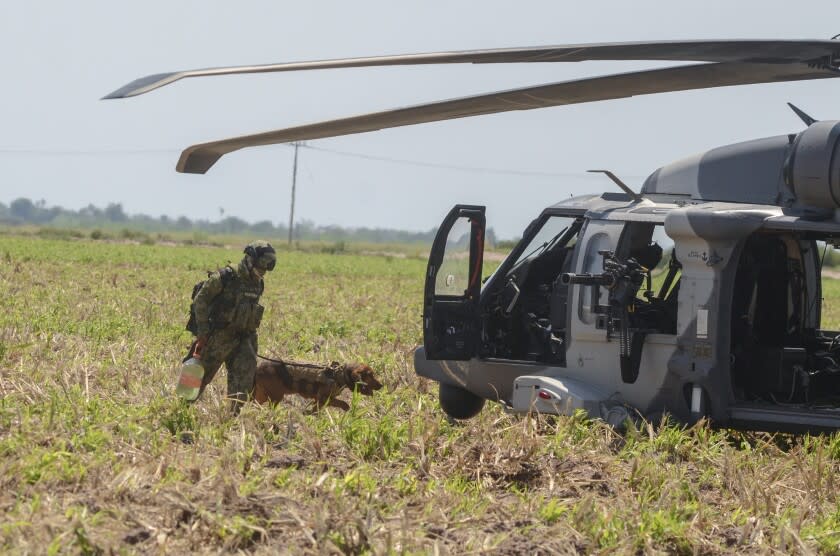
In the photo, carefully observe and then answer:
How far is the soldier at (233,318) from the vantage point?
8953 mm

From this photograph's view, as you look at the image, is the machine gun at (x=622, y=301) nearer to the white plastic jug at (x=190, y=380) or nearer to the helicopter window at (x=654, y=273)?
the helicopter window at (x=654, y=273)

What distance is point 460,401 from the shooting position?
10109 millimetres

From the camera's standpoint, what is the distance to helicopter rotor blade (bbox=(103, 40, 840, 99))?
5879mm

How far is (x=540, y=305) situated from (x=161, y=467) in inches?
162

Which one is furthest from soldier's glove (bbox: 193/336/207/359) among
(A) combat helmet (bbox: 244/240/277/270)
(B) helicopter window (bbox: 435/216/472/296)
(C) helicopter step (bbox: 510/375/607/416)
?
(C) helicopter step (bbox: 510/375/607/416)

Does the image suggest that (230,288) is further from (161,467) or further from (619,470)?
(619,470)

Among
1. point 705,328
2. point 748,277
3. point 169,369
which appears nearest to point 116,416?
point 169,369

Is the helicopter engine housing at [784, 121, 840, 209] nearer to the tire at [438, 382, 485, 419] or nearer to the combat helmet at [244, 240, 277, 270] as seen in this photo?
the tire at [438, 382, 485, 419]

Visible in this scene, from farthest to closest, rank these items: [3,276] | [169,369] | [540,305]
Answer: [3,276], [169,369], [540,305]

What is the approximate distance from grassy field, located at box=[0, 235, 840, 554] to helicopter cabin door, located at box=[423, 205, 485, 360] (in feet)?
1.93

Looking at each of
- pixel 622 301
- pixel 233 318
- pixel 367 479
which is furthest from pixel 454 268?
pixel 367 479

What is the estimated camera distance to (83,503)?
596 cm

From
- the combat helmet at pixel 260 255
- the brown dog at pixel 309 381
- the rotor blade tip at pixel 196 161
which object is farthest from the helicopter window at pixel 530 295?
the rotor blade tip at pixel 196 161

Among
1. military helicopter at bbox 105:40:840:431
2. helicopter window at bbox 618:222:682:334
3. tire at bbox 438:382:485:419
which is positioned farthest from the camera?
tire at bbox 438:382:485:419
